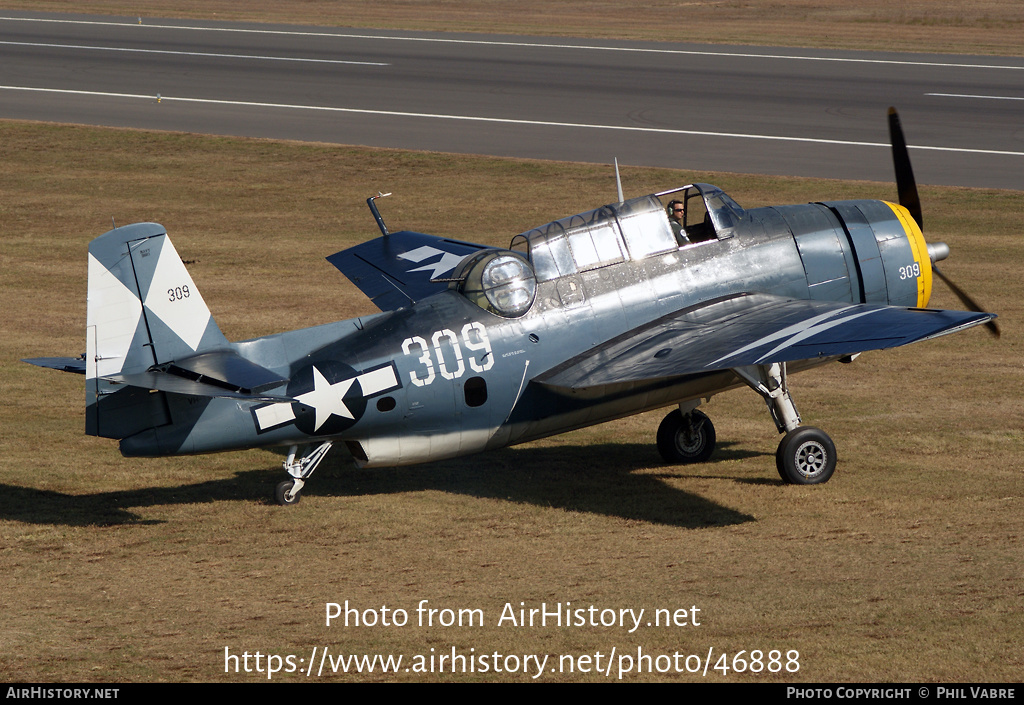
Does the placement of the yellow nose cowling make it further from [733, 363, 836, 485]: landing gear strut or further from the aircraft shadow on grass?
the aircraft shadow on grass

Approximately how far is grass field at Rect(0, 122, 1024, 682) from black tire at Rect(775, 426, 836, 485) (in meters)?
0.21

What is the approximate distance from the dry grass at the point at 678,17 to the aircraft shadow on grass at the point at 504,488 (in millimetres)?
35379

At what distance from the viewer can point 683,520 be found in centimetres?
1221

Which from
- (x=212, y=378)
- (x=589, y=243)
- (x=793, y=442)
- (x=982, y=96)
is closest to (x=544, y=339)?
(x=589, y=243)

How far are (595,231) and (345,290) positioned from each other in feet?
32.9

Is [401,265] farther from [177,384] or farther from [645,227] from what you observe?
[177,384]

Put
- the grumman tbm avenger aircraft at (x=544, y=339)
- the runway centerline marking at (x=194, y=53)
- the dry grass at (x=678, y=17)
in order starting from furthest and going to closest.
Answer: the dry grass at (x=678, y=17) < the runway centerline marking at (x=194, y=53) < the grumman tbm avenger aircraft at (x=544, y=339)

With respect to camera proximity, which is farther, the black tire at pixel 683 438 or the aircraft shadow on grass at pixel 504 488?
the black tire at pixel 683 438

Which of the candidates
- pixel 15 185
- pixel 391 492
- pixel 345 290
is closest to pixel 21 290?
pixel 345 290

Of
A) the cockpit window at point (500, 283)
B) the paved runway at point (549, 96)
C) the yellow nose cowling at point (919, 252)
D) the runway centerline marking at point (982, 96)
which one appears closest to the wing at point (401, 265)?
the cockpit window at point (500, 283)

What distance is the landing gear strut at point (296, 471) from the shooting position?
12.3 m

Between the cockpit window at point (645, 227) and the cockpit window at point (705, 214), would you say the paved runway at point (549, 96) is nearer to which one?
the cockpit window at point (705, 214)

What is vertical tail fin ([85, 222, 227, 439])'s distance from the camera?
10898 mm
